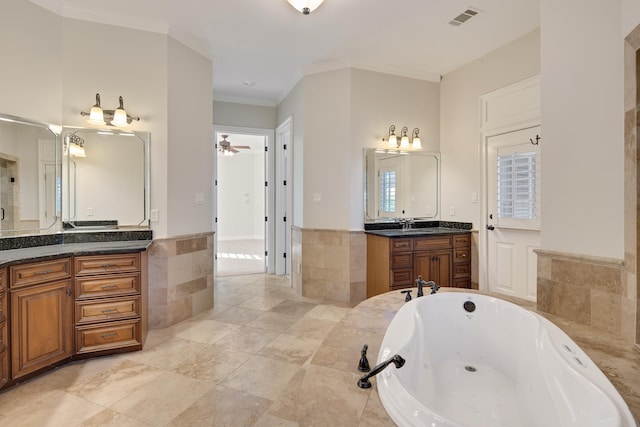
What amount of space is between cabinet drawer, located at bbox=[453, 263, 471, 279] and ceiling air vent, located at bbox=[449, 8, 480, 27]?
103 inches

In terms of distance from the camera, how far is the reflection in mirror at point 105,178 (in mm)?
2885

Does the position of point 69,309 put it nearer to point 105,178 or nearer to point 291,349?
point 105,178

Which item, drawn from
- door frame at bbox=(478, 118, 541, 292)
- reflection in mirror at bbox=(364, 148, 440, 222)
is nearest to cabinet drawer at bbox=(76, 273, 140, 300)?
reflection in mirror at bbox=(364, 148, 440, 222)

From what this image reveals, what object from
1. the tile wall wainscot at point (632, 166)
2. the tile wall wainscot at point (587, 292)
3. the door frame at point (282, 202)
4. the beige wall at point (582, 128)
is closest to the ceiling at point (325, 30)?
the beige wall at point (582, 128)

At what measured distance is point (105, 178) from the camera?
3023 millimetres

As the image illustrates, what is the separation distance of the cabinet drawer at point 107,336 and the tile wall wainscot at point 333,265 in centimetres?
204

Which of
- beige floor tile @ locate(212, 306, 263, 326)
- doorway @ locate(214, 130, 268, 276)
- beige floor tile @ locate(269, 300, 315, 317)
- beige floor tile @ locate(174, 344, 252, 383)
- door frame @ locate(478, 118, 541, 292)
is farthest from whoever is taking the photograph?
doorway @ locate(214, 130, 268, 276)

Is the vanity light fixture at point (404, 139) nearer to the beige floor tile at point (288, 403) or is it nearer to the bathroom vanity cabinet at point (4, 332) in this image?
the beige floor tile at point (288, 403)

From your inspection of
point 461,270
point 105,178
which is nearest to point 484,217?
point 461,270

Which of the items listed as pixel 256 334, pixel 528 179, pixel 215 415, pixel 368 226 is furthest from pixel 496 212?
pixel 215 415

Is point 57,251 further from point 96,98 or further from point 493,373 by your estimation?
point 493,373

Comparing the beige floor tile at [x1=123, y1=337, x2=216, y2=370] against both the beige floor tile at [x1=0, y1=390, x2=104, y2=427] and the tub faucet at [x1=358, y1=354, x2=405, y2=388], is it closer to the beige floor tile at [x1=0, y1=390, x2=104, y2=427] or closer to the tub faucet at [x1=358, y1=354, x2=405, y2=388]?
the beige floor tile at [x1=0, y1=390, x2=104, y2=427]

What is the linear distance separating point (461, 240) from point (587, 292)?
1881mm

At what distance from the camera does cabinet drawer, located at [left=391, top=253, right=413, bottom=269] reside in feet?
11.8
